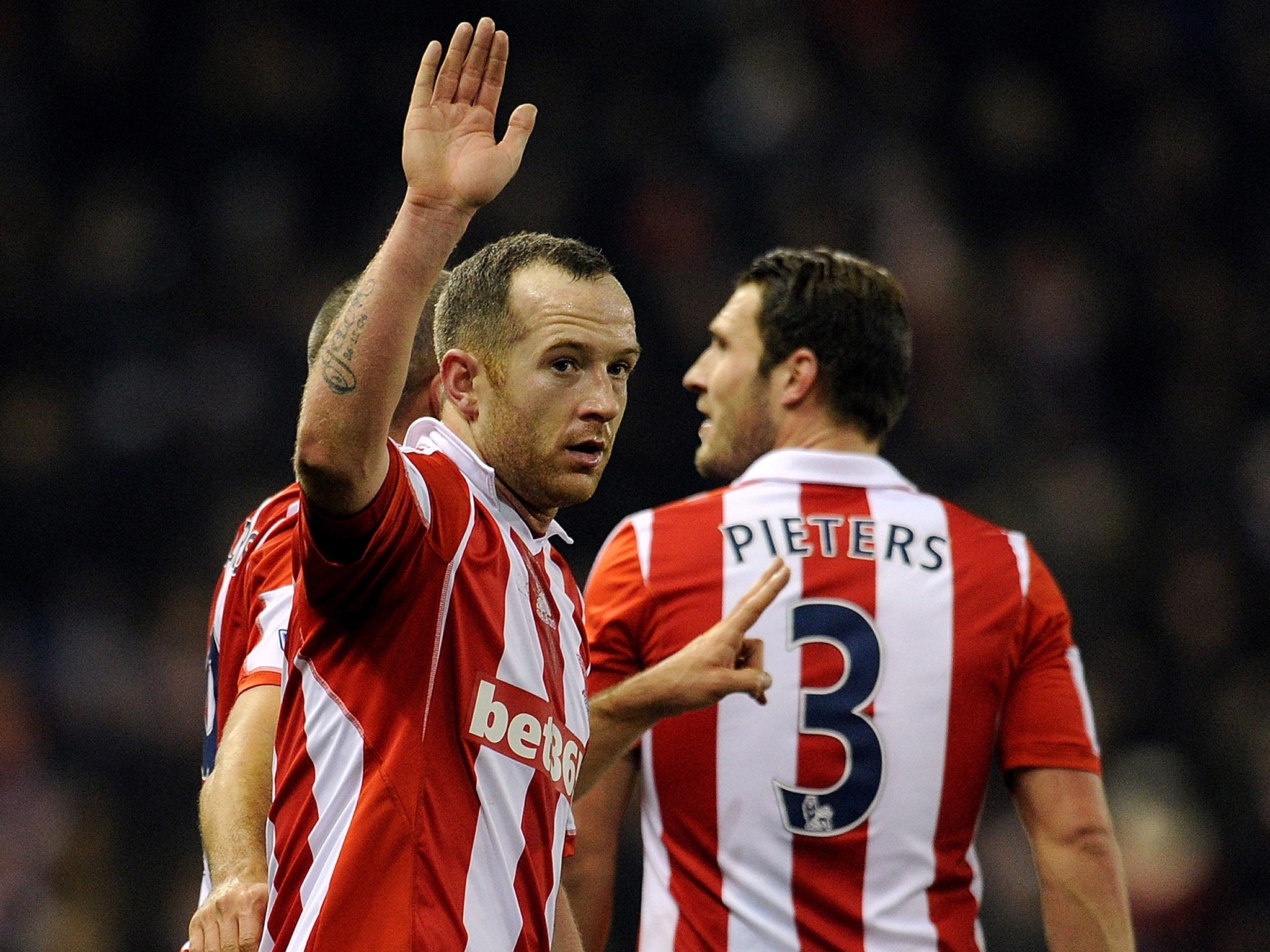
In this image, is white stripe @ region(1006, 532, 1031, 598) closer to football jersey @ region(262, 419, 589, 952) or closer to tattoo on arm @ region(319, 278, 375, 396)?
football jersey @ region(262, 419, 589, 952)

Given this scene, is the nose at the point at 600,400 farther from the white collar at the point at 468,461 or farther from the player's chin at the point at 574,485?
the white collar at the point at 468,461

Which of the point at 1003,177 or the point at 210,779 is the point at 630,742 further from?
the point at 1003,177

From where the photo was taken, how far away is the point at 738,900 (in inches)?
126

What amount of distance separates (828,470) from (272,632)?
132cm

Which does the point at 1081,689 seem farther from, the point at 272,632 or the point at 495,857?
the point at 272,632

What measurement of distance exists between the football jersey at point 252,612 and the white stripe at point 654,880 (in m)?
0.86

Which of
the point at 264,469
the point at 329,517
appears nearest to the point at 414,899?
the point at 329,517

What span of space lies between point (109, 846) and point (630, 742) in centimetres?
508

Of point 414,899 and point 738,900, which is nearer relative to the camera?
point 414,899

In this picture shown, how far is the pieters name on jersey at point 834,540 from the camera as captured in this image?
3.35 meters

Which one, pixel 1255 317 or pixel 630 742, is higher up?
pixel 1255 317

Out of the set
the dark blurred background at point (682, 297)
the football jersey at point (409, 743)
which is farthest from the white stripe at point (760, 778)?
the dark blurred background at point (682, 297)

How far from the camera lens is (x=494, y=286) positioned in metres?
2.64

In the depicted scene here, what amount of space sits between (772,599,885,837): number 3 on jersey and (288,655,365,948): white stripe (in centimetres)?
124
